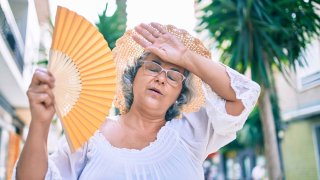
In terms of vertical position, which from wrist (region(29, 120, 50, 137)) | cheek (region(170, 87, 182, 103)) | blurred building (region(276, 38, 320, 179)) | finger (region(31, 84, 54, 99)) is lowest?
blurred building (region(276, 38, 320, 179))

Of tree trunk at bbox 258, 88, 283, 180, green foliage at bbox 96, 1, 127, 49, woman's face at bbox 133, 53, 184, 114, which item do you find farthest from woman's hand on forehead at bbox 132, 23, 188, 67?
tree trunk at bbox 258, 88, 283, 180

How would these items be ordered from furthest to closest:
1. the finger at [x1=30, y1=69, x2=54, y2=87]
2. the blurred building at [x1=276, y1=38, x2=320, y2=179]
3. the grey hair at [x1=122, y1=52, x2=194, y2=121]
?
the blurred building at [x1=276, y1=38, x2=320, y2=179] → the grey hair at [x1=122, y1=52, x2=194, y2=121] → the finger at [x1=30, y1=69, x2=54, y2=87]

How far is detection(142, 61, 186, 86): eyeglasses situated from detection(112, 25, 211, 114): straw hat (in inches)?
4.5

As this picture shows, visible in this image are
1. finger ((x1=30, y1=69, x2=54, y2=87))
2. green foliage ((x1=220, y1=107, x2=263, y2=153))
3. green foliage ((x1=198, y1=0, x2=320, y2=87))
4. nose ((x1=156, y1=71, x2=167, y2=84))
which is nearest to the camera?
finger ((x1=30, y1=69, x2=54, y2=87))

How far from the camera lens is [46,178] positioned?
3.35ft

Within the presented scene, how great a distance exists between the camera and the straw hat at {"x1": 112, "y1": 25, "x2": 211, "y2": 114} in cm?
140

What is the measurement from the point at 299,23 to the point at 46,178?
3305 mm

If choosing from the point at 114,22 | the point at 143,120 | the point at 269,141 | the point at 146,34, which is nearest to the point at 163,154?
the point at 143,120

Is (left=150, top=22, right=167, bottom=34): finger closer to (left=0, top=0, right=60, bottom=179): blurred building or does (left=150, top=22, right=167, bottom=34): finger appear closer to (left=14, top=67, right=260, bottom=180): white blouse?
(left=14, top=67, right=260, bottom=180): white blouse

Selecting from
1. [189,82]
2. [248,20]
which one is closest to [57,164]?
[189,82]

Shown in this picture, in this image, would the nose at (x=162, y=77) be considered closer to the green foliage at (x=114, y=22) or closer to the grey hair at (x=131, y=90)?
the grey hair at (x=131, y=90)

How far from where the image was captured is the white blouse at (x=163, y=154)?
3.85 feet

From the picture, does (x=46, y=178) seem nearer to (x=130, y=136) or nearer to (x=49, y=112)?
(x=49, y=112)

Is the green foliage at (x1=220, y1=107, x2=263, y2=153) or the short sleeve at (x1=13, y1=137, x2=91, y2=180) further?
the green foliage at (x1=220, y1=107, x2=263, y2=153)
